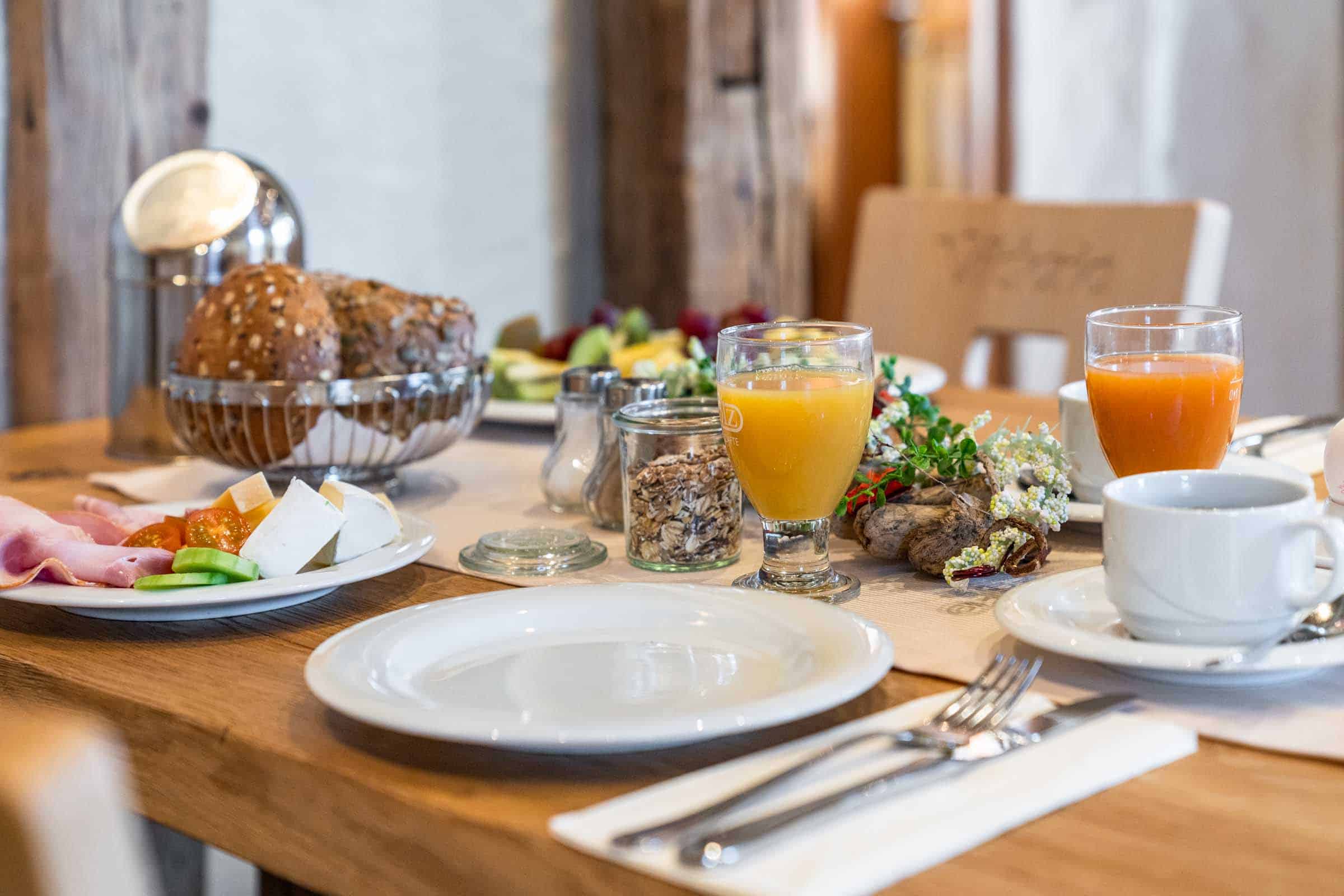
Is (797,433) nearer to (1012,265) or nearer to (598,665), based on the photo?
(598,665)

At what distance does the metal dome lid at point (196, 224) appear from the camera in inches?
57.0

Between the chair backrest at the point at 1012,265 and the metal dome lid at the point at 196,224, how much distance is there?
3.33 ft

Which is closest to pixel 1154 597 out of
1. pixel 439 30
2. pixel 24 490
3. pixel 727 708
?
pixel 727 708

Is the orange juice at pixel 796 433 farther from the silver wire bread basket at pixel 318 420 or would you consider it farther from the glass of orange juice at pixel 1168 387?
the silver wire bread basket at pixel 318 420

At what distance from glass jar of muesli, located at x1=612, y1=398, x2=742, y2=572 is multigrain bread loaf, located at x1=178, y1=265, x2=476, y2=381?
311 millimetres

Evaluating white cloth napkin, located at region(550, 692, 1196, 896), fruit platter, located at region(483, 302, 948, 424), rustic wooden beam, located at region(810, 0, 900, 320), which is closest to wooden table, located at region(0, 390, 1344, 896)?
white cloth napkin, located at region(550, 692, 1196, 896)

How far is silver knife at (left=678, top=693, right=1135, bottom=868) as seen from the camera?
20.4 inches

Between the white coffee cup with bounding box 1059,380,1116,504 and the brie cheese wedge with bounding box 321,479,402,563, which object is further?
the white coffee cup with bounding box 1059,380,1116,504

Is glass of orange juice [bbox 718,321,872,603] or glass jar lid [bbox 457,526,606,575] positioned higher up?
glass of orange juice [bbox 718,321,872,603]

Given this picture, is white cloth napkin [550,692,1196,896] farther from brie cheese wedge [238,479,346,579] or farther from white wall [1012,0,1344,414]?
white wall [1012,0,1344,414]

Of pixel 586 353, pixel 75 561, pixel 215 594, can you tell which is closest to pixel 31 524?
pixel 75 561

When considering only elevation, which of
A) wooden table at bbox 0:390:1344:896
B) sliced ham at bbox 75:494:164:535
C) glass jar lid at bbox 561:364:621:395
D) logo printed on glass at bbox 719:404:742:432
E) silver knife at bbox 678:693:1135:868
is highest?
glass jar lid at bbox 561:364:621:395

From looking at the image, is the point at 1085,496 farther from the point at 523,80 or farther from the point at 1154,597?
the point at 523,80

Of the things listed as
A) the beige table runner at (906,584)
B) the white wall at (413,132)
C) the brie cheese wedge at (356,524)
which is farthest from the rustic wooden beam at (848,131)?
the brie cheese wedge at (356,524)
